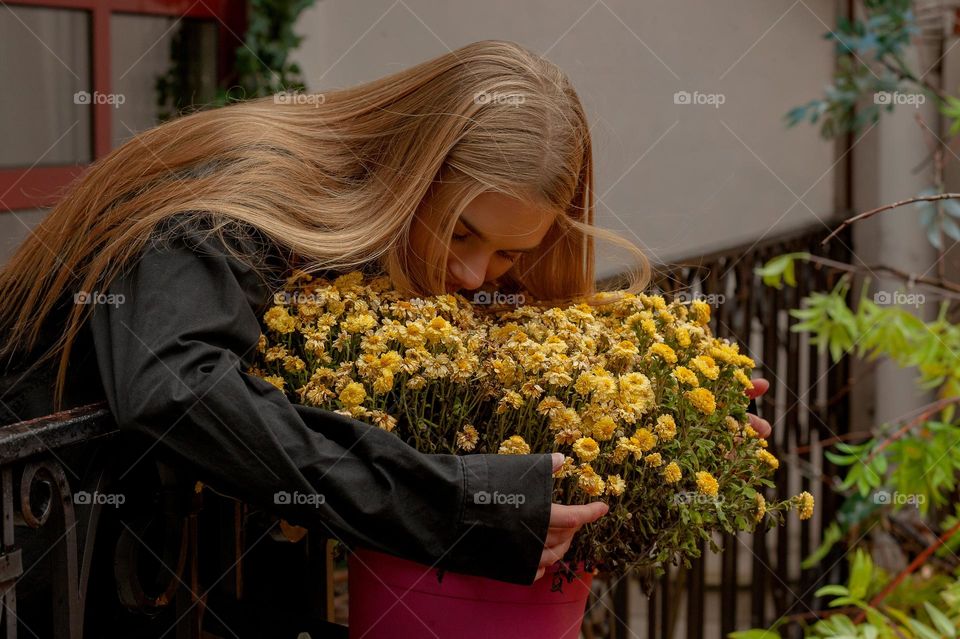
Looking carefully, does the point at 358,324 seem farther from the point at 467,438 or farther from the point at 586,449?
the point at 586,449

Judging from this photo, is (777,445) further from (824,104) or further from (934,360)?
(824,104)

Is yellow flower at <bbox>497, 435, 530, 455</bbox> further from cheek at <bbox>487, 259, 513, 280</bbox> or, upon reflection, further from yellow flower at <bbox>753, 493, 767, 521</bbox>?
cheek at <bbox>487, 259, 513, 280</bbox>

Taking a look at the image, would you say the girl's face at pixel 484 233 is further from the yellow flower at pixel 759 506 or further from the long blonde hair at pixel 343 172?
the yellow flower at pixel 759 506

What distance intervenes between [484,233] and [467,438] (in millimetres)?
365

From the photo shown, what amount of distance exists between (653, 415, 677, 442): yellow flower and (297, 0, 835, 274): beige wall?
2.24 metres

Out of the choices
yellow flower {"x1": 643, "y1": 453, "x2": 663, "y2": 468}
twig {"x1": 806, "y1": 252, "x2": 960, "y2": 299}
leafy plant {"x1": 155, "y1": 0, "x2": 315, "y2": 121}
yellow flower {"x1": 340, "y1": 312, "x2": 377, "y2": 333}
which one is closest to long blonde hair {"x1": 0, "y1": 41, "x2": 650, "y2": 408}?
yellow flower {"x1": 340, "y1": 312, "x2": 377, "y2": 333}

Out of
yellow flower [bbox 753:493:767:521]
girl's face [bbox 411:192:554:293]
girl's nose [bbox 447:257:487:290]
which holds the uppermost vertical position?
girl's face [bbox 411:192:554:293]

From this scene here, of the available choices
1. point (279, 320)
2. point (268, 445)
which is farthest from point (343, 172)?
point (268, 445)

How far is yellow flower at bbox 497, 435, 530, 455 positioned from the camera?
4.31 ft

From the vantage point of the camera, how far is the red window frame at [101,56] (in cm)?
299

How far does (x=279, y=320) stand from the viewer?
140 centimetres

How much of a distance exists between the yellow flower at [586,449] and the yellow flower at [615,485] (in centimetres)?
3

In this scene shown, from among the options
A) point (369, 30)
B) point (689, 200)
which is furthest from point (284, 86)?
point (689, 200)

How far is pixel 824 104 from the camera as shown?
12.7 feet
